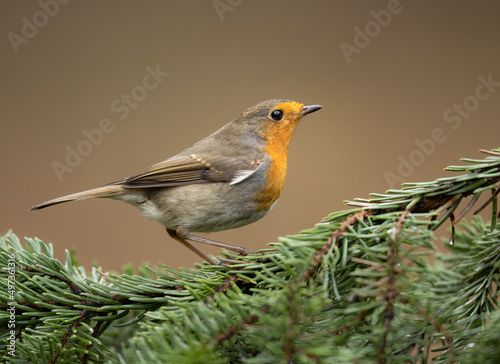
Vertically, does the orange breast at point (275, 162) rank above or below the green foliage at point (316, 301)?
above

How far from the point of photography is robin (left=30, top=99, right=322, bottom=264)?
164 cm

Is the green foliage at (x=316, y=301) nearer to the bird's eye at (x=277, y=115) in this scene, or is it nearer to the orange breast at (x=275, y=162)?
the orange breast at (x=275, y=162)

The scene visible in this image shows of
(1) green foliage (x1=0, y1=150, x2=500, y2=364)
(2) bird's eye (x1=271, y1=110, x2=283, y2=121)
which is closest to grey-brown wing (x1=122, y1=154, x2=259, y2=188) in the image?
(2) bird's eye (x1=271, y1=110, x2=283, y2=121)

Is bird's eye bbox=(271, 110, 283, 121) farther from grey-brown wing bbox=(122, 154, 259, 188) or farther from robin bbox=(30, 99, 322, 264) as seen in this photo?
grey-brown wing bbox=(122, 154, 259, 188)

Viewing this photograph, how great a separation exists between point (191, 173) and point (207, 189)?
10 centimetres

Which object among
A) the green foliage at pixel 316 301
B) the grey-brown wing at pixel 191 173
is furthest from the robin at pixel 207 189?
the green foliage at pixel 316 301

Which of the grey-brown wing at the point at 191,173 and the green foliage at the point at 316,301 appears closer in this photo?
the green foliage at the point at 316,301

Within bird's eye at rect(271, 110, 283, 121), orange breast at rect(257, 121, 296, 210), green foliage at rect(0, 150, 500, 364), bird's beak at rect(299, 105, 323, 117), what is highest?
bird's eye at rect(271, 110, 283, 121)

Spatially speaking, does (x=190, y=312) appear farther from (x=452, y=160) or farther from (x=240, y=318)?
(x=452, y=160)

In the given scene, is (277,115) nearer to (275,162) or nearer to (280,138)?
(280,138)

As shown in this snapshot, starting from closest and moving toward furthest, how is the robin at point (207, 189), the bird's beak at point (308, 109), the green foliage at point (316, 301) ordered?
the green foliage at point (316, 301) < the robin at point (207, 189) < the bird's beak at point (308, 109)

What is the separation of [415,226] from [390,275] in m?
0.16

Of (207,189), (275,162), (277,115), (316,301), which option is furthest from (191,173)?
(316,301)

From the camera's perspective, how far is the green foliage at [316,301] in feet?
2.04
